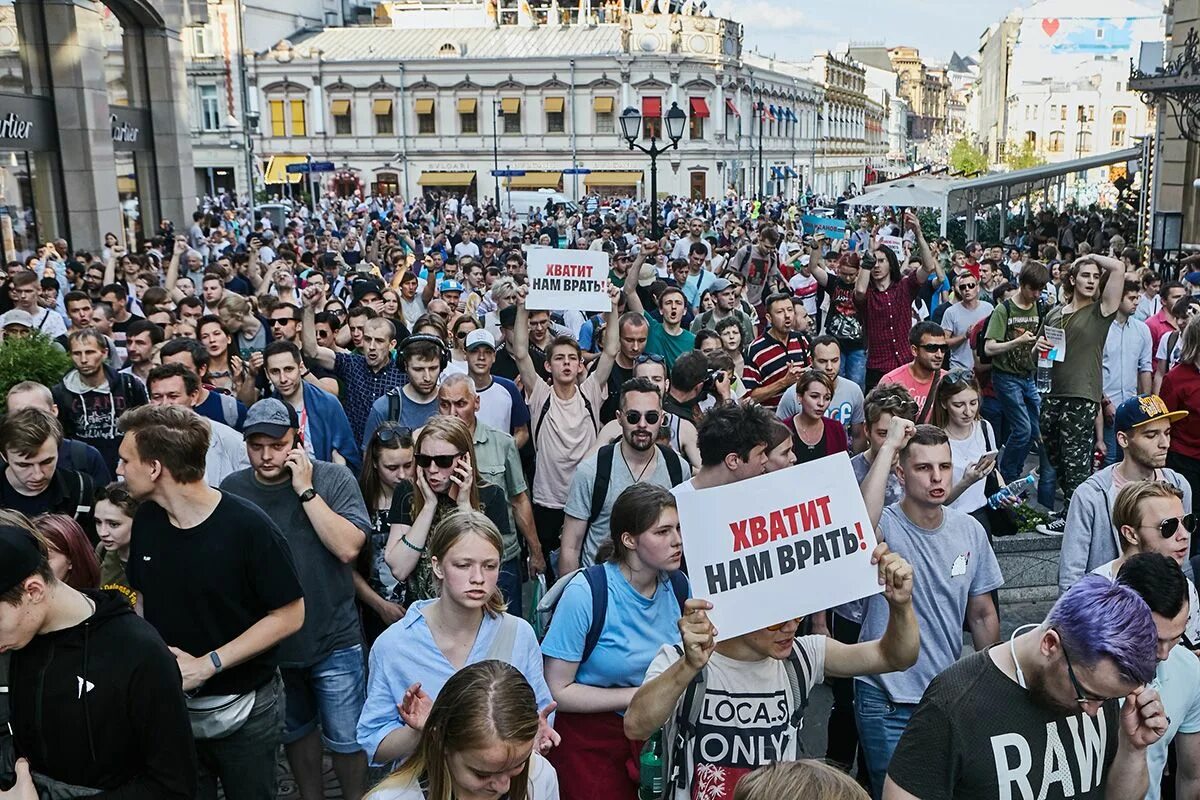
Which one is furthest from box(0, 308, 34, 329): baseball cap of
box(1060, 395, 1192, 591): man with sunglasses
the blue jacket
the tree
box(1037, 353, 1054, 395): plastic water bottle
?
the tree

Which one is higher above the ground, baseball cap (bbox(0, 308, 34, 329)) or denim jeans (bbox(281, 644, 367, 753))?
baseball cap (bbox(0, 308, 34, 329))

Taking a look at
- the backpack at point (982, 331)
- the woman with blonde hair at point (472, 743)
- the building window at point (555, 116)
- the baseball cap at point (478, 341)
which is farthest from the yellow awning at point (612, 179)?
the woman with blonde hair at point (472, 743)

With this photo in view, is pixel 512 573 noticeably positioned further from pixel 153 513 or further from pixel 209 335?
pixel 209 335

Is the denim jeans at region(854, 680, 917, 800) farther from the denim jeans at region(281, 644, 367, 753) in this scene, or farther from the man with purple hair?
the denim jeans at region(281, 644, 367, 753)

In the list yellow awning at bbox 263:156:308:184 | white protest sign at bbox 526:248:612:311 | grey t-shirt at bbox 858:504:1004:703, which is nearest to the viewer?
grey t-shirt at bbox 858:504:1004:703

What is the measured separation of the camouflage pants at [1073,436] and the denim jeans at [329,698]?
5.27 meters

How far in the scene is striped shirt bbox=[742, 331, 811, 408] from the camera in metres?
8.02

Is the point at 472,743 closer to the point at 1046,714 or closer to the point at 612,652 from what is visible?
the point at 612,652

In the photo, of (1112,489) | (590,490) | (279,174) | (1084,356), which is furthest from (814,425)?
(279,174)

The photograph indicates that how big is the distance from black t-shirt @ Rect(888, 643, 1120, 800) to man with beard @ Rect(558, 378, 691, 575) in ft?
8.20

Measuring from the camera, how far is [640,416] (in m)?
5.45

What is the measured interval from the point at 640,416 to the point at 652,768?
2.16 meters

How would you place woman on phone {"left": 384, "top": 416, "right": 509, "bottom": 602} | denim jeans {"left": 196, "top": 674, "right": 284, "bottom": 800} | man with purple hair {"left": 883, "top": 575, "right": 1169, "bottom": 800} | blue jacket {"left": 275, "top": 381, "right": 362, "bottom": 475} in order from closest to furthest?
man with purple hair {"left": 883, "top": 575, "right": 1169, "bottom": 800} → denim jeans {"left": 196, "top": 674, "right": 284, "bottom": 800} → woman on phone {"left": 384, "top": 416, "right": 509, "bottom": 602} → blue jacket {"left": 275, "top": 381, "right": 362, "bottom": 475}

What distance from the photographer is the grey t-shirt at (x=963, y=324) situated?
975 centimetres
